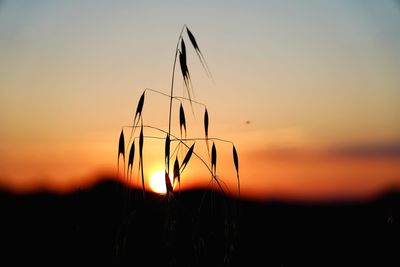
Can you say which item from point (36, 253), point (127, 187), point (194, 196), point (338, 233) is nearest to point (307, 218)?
point (338, 233)

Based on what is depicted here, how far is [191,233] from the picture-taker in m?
2.26

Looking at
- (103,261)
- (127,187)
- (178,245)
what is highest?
(127,187)

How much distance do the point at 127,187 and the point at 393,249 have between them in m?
1.97

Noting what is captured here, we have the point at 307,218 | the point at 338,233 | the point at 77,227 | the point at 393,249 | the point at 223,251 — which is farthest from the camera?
the point at 307,218

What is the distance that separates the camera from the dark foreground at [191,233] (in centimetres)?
225

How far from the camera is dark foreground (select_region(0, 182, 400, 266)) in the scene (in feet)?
7.39

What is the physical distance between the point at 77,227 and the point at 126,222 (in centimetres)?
84

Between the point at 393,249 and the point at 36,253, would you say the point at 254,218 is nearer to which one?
the point at 393,249

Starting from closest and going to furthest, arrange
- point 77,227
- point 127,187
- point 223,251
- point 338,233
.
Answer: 1. point 127,187
2. point 223,251
3. point 77,227
4. point 338,233

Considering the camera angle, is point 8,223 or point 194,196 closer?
point 194,196

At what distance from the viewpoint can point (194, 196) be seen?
3057mm

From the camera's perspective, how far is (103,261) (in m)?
3.06

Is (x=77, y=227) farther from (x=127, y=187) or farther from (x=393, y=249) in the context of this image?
(x=393, y=249)

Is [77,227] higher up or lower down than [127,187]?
lower down
